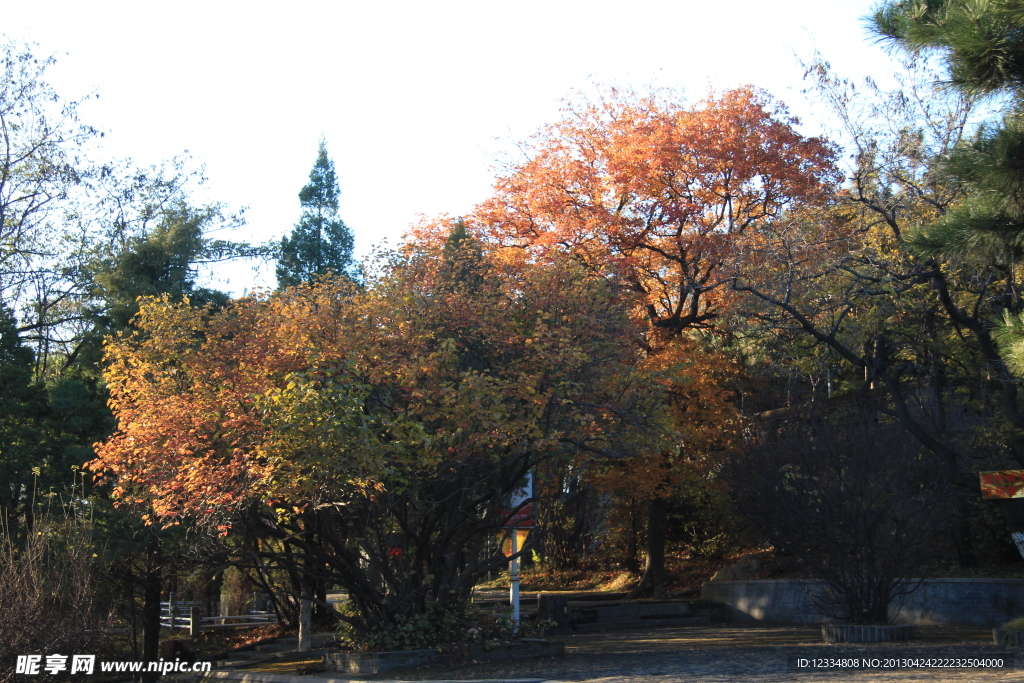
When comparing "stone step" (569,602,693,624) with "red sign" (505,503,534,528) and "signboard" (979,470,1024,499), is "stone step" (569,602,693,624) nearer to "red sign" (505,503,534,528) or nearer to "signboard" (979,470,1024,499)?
"red sign" (505,503,534,528)

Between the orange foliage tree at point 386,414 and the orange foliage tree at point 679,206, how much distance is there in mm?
6474

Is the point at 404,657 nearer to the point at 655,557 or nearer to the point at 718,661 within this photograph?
the point at 718,661

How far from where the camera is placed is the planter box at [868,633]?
Answer: 45.0ft

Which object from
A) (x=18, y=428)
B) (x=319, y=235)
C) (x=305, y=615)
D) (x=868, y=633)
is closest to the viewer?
(x=868, y=633)

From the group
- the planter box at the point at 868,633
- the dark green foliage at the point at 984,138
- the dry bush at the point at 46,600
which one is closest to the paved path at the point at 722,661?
the planter box at the point at 868,633

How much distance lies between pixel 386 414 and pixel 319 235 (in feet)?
104

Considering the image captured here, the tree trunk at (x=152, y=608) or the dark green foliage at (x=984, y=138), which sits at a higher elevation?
the dark green foliage at (x=984, y=138)

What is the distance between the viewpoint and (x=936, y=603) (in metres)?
18.7

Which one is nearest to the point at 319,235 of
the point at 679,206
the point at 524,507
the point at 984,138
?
the point at 679,206

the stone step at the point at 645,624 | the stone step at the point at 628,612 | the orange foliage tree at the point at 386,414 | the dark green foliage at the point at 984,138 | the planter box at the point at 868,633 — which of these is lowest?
the stone step at the point at 645,624

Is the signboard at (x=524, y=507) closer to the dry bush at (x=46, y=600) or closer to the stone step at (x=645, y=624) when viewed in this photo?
the stone step at (x=645, y=624)

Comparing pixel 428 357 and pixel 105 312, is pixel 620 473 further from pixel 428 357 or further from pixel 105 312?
Answer: pixel 105 312

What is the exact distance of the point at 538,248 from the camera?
2038cm

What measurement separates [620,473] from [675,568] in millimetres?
8411
